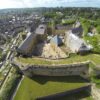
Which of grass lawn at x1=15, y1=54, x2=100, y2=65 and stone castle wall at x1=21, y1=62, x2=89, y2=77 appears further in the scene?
grass lawn at x1=15, y1=54, x2=100, y2=65

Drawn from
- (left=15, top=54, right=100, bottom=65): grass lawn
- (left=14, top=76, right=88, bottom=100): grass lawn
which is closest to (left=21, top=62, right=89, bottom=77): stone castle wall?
(left=14, top=76, right=88, bottom=100): grass lawn

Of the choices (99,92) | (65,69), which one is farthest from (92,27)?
(99,92)

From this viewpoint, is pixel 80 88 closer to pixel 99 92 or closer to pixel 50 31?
pixel 99 92

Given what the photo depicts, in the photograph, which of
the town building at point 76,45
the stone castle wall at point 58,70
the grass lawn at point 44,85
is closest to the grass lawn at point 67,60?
the stone castle wall at point 58,70

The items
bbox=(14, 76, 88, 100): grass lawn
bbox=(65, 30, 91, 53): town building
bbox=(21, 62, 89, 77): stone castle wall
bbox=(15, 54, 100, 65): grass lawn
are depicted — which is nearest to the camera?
bbox=(14, 76, 88, 100): grass lawn

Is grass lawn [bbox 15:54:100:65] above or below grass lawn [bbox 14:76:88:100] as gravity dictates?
above

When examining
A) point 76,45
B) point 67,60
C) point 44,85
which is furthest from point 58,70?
point 76,45

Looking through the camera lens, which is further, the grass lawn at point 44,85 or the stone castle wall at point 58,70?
the stone castle wall at point 58,70

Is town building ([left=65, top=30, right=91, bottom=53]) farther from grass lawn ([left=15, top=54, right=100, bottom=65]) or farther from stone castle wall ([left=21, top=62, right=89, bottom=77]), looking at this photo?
stone castle wall ([left=21, top=62, right=89, bottom=77])

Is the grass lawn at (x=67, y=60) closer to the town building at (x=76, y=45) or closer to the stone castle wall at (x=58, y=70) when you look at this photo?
the stone castle wall at (x=58, y=70)
